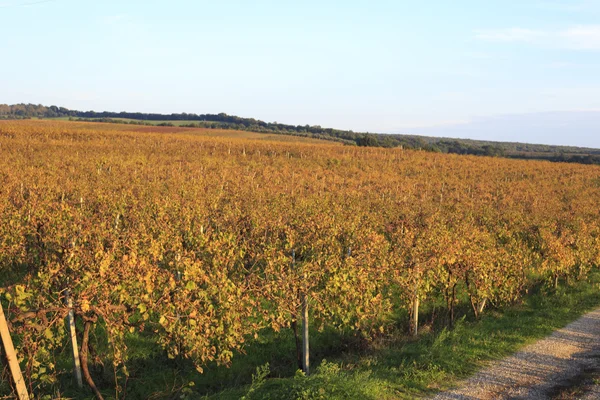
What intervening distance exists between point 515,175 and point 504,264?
4438 centimetres

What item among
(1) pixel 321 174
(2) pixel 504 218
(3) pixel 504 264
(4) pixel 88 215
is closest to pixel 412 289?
(3) pixel 504 264

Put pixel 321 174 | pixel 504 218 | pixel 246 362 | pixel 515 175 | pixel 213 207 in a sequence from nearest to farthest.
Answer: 1. pixel 246 362
2. pixel 213 207
3. pixel 504 218
4. pixel 321 174
5. pixel 515 175

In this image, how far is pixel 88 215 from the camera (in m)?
17.1

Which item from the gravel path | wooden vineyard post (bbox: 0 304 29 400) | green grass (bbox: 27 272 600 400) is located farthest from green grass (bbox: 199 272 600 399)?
wooden vineyard post (bbox: 0 304 29 400)

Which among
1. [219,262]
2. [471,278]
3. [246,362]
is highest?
[219,262]

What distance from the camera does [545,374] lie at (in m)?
10.6

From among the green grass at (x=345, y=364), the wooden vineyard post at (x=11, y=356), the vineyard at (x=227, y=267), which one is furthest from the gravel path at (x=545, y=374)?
the wooden vineyard post at (x=11, y=356)

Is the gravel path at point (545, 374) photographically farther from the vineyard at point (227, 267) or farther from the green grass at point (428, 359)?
the vineyard at point (227, 267)

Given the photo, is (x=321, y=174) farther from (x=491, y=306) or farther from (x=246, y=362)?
(x=246, y=362)

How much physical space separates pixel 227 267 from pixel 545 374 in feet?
27.4

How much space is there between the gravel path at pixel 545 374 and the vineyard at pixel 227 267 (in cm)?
267

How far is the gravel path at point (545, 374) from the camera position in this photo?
952 centimetres

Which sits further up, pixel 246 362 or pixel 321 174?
pixel 321 174

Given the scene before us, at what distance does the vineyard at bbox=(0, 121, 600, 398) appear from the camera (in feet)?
27.3
